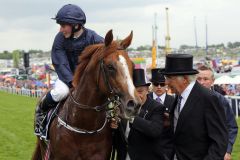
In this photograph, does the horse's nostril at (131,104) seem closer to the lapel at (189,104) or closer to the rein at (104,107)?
the rein at (104,107)

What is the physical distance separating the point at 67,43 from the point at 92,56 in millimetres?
841

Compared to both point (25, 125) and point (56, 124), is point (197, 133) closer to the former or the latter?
point (56, 124)

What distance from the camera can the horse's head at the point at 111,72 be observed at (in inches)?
177

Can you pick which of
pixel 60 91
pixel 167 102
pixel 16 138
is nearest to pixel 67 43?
pixel 60 91

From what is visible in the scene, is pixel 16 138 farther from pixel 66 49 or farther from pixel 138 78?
pixel 138 78

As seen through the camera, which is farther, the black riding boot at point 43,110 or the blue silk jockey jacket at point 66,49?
the black riding boot at point 43,110

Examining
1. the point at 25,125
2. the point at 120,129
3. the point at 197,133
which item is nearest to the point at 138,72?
the point at 120,129

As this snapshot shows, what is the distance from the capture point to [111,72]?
15.6ft

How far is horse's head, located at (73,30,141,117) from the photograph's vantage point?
4496 millimetres

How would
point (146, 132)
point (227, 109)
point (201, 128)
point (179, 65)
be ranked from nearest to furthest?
point (201, 128) → point (179, 65) → point (146, 132) → point (227, 109)

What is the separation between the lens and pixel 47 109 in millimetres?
6383

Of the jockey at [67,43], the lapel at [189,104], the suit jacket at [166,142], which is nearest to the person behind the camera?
the lapel at [189,104]

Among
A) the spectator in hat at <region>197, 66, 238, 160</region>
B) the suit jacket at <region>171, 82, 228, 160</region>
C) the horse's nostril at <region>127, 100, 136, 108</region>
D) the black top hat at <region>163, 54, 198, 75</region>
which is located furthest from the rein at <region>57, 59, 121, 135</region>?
the spectator in hat at <region>197, 66, 238, 160</region>

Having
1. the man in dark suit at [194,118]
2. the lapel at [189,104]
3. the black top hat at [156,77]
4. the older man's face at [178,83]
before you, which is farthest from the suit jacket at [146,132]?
the black top hat at [156,77]
